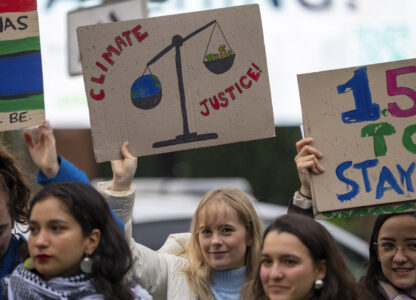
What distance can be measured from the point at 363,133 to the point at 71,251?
1621 millimetres

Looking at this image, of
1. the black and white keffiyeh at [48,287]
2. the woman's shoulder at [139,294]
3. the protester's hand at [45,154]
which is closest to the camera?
the black and white keffiyeh at [48,287]

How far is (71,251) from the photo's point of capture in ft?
10.3

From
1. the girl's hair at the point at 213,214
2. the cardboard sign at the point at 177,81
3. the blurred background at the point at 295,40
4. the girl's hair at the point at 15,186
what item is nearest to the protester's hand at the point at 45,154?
the girl's hair at the point at 15,186

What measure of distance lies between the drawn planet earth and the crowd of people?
24cm

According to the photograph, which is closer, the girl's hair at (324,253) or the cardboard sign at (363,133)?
the girl's hair at (324,253)

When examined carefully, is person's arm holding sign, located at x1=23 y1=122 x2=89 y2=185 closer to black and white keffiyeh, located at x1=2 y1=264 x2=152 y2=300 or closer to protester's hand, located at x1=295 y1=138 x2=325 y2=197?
black and white keffiyeh, located at x1=2 y1=264 x2=152 y2=300

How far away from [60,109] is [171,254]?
587 cm

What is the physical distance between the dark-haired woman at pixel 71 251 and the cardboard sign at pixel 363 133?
1.13 metres

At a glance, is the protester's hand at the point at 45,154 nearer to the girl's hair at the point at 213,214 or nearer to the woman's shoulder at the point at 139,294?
the woman's shoulder at the point at 139,294

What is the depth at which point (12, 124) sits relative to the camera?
3.94 meters

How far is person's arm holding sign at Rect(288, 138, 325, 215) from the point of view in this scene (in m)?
3.92

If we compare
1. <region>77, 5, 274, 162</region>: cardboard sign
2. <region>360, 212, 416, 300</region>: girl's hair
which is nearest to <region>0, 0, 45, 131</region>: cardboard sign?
<region>77, 5, 274, 162</region>: cardboard sign

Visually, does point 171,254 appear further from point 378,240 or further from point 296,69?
point 296,69

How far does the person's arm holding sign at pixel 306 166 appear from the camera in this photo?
3.92 meters
